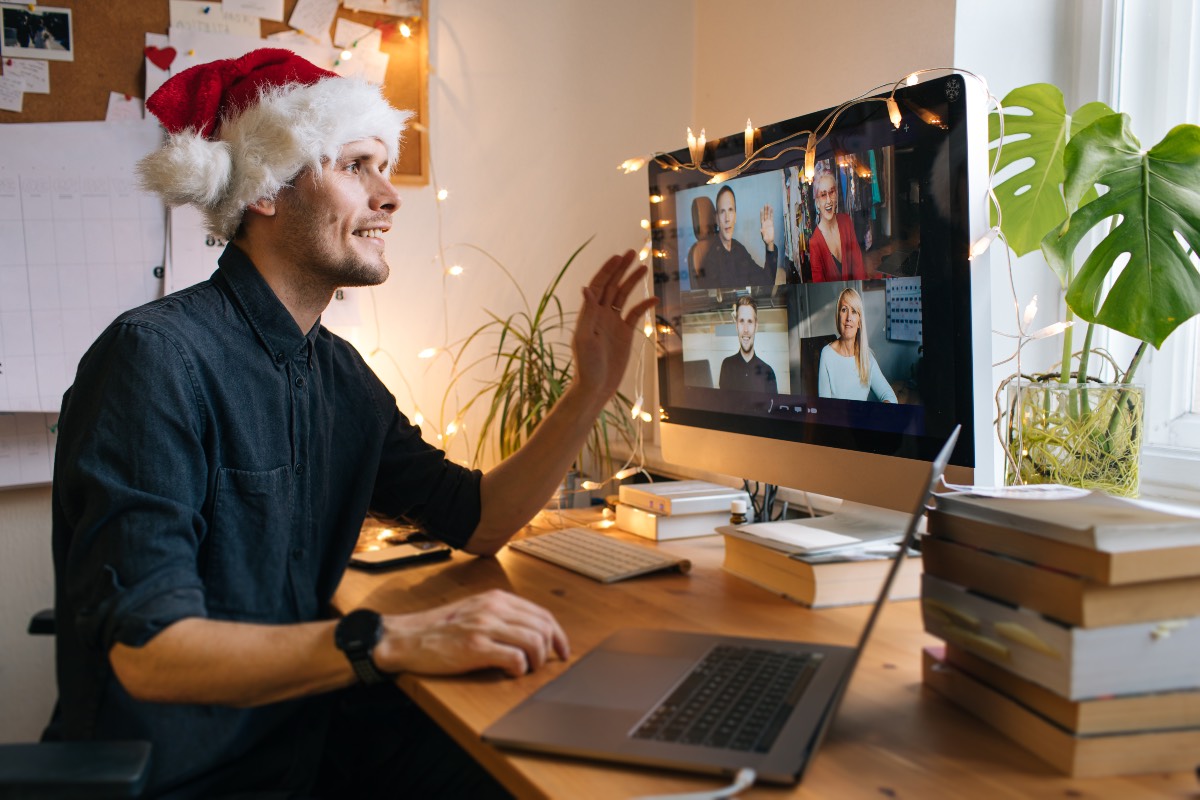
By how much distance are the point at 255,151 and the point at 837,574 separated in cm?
101

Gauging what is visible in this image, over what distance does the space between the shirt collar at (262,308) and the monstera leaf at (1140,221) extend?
3.43 feet

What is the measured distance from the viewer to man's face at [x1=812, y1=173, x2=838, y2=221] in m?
1.33

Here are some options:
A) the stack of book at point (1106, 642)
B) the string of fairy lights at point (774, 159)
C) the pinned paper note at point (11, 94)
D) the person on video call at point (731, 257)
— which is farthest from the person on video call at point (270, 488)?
the pinned paper note at point (11, 94)

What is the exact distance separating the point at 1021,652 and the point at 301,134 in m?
1.15

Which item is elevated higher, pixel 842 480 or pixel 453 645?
pixel 842 480

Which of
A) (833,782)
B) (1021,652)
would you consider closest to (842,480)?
(1021,652)

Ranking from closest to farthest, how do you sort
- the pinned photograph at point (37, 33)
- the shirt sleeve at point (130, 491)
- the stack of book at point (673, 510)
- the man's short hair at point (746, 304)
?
the shirt sleeve at point (130, 491) → the man's short hair at point (746, 304) → the stack of book at point (673, 510) → the pinned photograph at point (37, 33)

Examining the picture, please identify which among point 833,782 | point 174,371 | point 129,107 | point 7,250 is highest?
point 129,107

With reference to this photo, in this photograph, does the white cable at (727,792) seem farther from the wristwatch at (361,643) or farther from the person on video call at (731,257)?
the person on video call at (731,257)

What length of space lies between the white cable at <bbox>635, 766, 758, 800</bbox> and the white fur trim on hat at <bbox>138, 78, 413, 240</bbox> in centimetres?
Answer: 105

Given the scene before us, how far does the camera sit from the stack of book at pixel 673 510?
1.66 meters

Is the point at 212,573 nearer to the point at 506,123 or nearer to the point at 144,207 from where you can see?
the point at 144,207

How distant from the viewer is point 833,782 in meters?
0.77

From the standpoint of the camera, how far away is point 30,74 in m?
1.84
